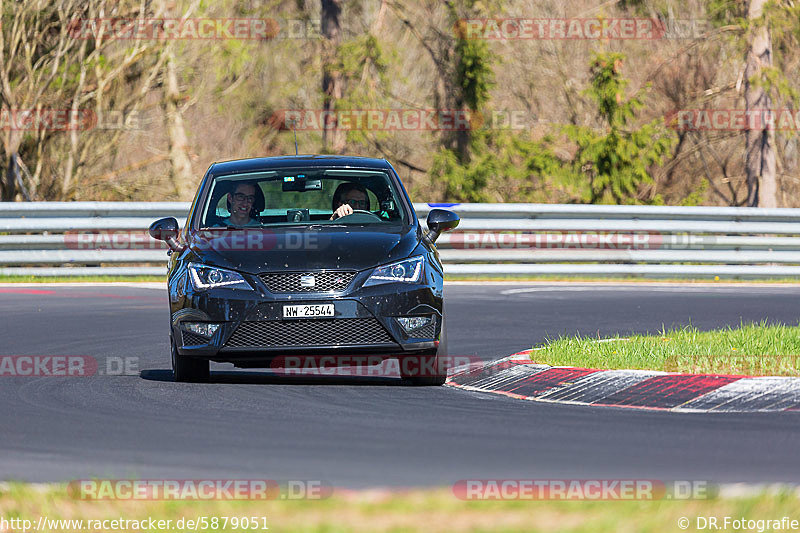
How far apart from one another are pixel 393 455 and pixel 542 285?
13.3 m

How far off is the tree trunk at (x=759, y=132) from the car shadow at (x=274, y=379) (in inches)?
760

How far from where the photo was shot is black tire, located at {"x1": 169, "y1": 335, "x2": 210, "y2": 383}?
9.84 metres

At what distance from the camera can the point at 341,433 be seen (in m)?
7.50

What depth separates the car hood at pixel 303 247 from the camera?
940 centimetres

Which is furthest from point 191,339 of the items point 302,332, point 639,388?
point 639,388

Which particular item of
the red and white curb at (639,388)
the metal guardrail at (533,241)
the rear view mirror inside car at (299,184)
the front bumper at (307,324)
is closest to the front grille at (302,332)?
the front bumper at (307,324)

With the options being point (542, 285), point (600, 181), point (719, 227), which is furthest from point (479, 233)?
point (600, 181)

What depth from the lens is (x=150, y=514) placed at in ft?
17.6

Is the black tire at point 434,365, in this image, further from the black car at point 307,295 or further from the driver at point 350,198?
the driver at point 350,198

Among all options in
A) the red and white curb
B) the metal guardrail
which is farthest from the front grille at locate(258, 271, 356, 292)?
the metal guardrail

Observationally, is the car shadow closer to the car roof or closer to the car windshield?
the car windshield

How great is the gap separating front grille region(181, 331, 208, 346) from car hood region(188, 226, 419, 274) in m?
0.49

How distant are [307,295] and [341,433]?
1960 millimetres

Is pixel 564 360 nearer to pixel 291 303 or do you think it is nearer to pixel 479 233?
pixel 291 303
